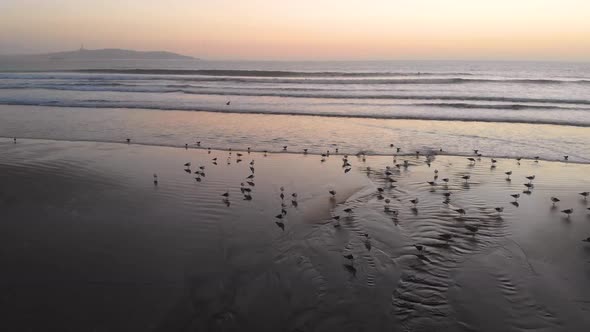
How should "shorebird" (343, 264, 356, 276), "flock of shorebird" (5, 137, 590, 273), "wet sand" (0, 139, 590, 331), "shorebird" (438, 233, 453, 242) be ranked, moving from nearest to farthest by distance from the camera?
"wet sand" (0, 139, 590, 331) < "shorebird" (343, 264, 356, 276) < "shorebird" (438, 233, 453, 242) < "flock of shorebird" (5, 137, 590, 273)

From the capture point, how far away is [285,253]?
21.4 feet

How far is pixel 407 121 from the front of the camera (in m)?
19.8

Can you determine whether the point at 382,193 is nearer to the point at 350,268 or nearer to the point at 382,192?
the point at 382,192

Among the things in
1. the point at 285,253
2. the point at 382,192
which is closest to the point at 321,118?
the point at 382,192

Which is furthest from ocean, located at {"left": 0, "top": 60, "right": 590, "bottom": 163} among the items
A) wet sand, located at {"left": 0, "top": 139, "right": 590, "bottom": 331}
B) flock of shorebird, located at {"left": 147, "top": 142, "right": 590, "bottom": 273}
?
wet sand, located at {"left": 0, "top": 139, "right": 590, "bottom": 331}

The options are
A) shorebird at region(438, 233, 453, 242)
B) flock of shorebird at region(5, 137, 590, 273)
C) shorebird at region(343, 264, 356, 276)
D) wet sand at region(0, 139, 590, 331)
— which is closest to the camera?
wet sand at region(0, 139, 590, 331)

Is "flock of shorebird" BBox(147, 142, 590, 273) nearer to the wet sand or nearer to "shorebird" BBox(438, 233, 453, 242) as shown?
"shorebird" BBox(438, 233, 453, 242)

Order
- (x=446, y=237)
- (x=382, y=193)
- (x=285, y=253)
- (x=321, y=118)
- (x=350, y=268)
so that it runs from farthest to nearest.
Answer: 1. (x=321, y=118)
2. (x=382, y=193)
3. (x=446, y=237)
4. (x=285, y=253)
5. (x=350, y=268)

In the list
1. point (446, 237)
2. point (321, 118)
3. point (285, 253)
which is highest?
point (321, 118)

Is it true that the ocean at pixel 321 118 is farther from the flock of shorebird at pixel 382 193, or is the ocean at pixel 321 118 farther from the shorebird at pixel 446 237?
the shorebird at pixel 446 237

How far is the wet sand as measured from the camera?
4938 millimetres

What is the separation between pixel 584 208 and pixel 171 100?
79.0 feet

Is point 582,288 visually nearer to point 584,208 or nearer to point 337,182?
point 584,208

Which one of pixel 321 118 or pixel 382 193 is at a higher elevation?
pixel 321 118
